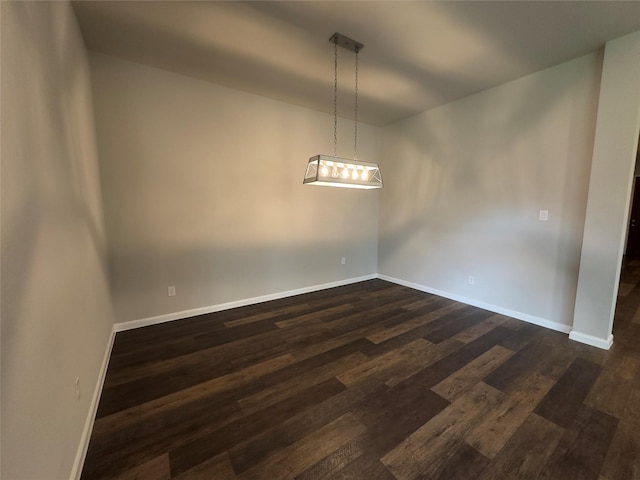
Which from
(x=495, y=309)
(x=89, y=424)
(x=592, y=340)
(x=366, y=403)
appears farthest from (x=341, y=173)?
(x=592, y=340)

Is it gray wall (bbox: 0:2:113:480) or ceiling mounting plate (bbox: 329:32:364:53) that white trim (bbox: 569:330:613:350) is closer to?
ceiling mounting plate (bbox: 329:32:364:53)

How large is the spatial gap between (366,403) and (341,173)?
196cm

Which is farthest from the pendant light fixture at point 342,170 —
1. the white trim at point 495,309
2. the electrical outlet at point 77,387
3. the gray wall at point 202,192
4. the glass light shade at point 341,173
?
the white trim at point 495,309

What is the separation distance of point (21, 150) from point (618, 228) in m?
4.17

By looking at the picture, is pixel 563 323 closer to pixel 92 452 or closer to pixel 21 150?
pixel 92 452

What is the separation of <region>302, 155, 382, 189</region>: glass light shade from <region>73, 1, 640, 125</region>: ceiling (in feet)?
3.57

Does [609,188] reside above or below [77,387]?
above

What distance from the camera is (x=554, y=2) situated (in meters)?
1.95

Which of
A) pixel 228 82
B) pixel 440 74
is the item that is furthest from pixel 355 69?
pixel 228 82

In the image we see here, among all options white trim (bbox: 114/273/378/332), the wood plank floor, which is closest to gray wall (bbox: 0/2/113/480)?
the wood plank floor

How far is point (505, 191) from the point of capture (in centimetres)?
334

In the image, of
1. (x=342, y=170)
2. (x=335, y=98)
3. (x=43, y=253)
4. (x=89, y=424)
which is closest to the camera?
(x=43, y=253)

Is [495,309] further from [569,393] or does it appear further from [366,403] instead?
[366,403]

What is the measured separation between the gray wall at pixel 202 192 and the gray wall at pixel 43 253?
89 centimetres
